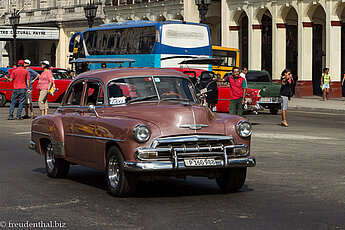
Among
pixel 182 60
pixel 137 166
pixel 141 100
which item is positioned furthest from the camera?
pixel 182 60

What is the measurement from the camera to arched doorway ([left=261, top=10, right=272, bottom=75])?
5062cm

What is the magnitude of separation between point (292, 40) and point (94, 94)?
39.2m

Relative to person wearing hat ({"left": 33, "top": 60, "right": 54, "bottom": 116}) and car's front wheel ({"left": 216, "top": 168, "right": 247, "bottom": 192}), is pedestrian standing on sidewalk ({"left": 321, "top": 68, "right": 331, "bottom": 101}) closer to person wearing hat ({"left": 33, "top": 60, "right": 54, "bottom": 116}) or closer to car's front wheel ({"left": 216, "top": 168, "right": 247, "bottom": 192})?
person wearing hat ({"left": 33, "top": 60, "right": 54, "bottom": 116})

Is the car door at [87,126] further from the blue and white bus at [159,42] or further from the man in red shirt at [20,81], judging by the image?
the blue and white bus at [159,42]

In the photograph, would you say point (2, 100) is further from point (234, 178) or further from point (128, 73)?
point (234, 178)

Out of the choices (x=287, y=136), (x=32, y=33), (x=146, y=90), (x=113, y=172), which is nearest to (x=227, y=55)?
(x=287, y=136)

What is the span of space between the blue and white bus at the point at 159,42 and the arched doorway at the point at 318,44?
14.0 metres

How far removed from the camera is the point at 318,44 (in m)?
49.1

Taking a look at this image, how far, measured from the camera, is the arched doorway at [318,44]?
48.6 m

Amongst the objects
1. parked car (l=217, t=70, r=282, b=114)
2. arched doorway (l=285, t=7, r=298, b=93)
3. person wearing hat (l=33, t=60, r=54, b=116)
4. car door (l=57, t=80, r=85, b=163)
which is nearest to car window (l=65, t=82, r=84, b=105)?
car door (l=57, t=80, r=85, b=163)

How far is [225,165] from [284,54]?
3794cm

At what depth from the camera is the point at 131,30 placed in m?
37.1

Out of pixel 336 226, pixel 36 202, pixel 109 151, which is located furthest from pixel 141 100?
pixel 336 226

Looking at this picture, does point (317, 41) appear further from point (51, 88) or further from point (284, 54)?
point (51, 88)
